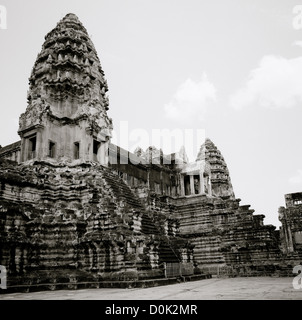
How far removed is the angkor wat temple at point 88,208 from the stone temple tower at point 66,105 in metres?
0.08

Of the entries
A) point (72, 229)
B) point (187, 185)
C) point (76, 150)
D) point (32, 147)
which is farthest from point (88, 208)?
point (187, 185)

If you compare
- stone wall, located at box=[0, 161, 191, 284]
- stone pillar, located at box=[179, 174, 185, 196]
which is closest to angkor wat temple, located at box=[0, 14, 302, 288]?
stone wall, located at box=[0, 161, 191, 284]

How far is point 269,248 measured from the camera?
23812 mm

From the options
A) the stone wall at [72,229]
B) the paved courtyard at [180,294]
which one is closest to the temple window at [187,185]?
the stone wall at [72,229]

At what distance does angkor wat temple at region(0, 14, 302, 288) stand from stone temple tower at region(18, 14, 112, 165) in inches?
3.1

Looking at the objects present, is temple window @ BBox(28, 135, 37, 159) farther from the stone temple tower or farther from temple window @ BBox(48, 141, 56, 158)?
temple window @ BBox(48, 141, 56, 158)

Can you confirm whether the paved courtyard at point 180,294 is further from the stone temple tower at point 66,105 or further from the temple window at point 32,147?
the temple window at point 32,147

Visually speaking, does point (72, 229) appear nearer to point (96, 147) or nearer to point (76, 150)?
point (76, 150)

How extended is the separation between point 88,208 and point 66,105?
9.14 m

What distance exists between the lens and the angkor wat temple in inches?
667

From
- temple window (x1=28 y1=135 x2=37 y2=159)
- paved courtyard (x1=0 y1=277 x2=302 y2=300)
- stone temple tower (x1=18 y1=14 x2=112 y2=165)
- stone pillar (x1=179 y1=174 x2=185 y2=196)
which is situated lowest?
paved courtyard (x1=0 y1=277 x2=302 y2=300)

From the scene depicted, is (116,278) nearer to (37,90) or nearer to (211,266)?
(211,266)

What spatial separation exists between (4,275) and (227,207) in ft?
61.7
